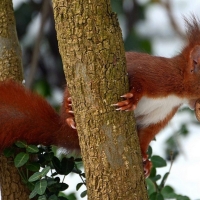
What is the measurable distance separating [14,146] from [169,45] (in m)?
2.99

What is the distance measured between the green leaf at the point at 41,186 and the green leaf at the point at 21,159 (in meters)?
0.10

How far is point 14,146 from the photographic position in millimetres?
2572

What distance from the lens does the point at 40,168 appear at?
2.57 meters

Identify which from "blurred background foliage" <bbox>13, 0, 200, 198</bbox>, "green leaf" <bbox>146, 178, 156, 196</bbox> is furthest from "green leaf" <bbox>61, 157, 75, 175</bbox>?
"blurred background foliage" <bbox>13, 0, 200, 198</bbox>

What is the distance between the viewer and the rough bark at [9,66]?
2.63m

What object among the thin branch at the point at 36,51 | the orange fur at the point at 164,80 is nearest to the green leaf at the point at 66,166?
the orange fur at the point at 164,80

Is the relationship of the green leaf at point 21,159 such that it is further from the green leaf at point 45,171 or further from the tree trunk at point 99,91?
the tree trunk at point 99,91

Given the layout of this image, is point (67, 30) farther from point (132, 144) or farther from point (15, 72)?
point (15, 72)

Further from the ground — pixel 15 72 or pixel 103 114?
pixel 15 72

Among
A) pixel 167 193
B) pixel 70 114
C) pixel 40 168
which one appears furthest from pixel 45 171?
pixel 167 193

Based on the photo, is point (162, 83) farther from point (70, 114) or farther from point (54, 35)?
point (54, 35)

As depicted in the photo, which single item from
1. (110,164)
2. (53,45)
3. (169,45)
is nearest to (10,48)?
(110,164)

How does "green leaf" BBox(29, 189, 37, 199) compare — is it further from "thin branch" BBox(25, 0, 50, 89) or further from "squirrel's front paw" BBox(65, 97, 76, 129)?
"thin branch" BBox(25, 0, 50, 89)

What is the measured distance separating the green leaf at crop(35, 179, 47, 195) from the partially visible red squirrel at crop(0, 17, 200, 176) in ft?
0.75
